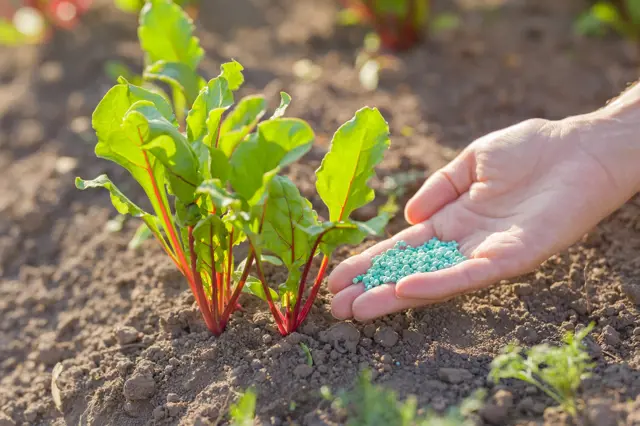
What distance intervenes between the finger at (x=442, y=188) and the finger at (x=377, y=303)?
1.51 feet

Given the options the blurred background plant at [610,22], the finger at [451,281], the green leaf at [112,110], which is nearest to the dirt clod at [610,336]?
the finger at [451,281]

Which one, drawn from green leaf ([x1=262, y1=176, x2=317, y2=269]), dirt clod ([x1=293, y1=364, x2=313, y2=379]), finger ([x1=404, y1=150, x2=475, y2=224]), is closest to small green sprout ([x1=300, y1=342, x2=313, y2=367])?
dirt clod ([x1=293, y1=364, x2=313, y2=379])

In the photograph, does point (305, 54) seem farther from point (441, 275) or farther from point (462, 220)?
point (441, 275)

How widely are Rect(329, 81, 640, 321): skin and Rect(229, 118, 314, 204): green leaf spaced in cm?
53

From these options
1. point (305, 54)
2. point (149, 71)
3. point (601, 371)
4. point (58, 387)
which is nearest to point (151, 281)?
point (58, 387)

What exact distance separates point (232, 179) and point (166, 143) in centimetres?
19

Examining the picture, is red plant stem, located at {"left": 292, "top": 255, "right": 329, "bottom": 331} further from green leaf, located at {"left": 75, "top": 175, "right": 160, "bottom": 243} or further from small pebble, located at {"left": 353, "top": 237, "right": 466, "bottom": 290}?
green leaf, located at {"left": 75, "top": 175, "right": 160, "bottom": 243}

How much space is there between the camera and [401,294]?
2.03 meters

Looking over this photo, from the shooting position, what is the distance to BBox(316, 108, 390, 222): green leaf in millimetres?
1901

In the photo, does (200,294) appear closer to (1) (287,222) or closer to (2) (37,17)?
(1) (287,222)

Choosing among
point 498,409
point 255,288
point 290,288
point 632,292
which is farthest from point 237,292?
point 632,292

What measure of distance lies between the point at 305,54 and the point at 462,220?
6.95 ft

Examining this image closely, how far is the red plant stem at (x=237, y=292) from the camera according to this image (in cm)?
196

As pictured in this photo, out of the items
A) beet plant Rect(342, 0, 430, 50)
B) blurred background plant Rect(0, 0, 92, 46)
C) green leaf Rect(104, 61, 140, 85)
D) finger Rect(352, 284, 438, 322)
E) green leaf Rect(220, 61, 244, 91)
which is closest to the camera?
green leaf Rect(220, 61, 244, 91)
